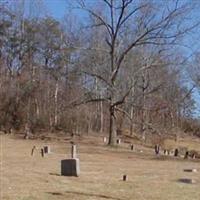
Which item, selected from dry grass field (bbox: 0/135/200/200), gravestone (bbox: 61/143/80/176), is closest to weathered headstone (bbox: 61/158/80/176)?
gravestone (bbox: 61/143/80/176)

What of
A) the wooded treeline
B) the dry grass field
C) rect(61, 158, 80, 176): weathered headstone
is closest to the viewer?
the dry grass field

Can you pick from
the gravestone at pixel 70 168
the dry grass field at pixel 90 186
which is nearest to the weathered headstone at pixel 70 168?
the gravestone at pixel 70 168

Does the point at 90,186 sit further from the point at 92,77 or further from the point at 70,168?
the point at 92,77

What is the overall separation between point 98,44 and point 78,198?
2642cm

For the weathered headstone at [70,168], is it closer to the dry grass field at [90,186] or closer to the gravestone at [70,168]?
the gravestone at [70,168]

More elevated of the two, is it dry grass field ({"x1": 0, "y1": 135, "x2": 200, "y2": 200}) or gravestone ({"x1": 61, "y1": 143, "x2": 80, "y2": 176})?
gravestone ({"x1": 61, "y1": 143, "x2": 80, "y2": 176})

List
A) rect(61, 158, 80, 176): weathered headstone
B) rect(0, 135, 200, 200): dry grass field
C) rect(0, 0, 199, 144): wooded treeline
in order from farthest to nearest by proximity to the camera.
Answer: rect(0, 0, 199, 144): wooded treeline
rect(61, 158, 80, 176): weathered headstone
rect(0, 135, 200, 200): dry grass field

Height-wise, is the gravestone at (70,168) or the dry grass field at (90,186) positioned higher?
the gravestone at (70,168)

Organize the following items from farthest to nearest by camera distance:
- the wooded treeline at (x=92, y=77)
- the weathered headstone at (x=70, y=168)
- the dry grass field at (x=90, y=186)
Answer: the wooded treeline at (x=92, y=77) < the weathered headstone at (x=70, y=168) < the dry grass field at (x=90, y=186)

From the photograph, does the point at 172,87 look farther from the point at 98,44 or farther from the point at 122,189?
the point at 122,189

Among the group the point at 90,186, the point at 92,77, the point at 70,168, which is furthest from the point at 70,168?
the point at 92,77

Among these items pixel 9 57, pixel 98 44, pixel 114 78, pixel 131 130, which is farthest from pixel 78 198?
pixel 9 57

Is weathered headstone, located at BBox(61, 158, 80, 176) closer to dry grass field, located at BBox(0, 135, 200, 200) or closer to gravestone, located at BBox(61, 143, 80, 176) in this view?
gravestone, located at BBox(61, 143, 80, 176)

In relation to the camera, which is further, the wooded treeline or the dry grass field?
the wooded treeline
